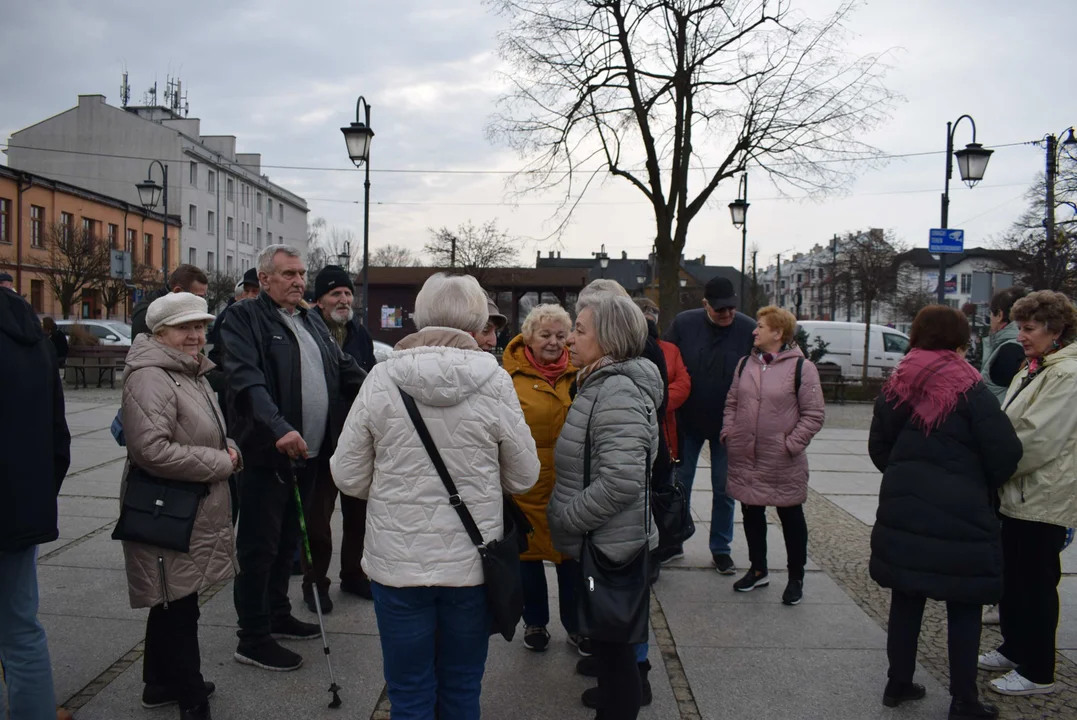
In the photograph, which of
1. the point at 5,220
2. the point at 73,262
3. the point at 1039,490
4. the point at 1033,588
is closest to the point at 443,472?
the point at 1039,490

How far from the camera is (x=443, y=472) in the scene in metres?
2.60

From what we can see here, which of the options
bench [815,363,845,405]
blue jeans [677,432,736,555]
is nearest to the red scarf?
blue jeans [677,432,736,555]

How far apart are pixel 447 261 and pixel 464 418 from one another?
36.0m

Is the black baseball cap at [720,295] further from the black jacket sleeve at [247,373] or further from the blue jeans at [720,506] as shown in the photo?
the black jacket sleeve at [247,373]

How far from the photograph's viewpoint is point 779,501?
4.71m

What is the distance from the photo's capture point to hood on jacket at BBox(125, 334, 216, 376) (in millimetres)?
3166

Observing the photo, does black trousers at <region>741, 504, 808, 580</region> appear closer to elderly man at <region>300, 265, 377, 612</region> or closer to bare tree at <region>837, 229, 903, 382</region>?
elderly man at <region>300, 265, 377, 612</region>

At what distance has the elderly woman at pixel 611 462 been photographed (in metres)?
2.91

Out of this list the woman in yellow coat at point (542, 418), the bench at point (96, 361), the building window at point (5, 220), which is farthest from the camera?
the building window at point (5, 220)

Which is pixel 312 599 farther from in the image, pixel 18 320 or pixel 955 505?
pixel 955 505

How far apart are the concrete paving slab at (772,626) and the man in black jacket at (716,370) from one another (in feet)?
2.29

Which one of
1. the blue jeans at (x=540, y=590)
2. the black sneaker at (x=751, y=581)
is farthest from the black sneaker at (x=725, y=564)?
the blue jeans at (x=540, y=590)

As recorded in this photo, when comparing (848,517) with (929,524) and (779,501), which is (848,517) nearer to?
(779,501)

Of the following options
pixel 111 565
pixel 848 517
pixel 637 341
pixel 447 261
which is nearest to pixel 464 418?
pixel 637 341
